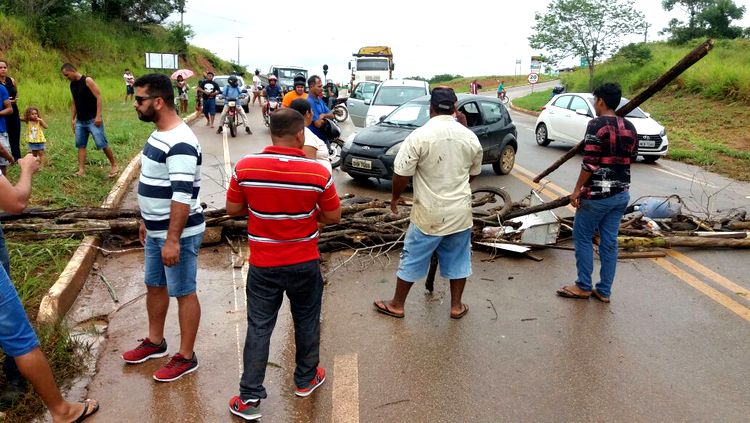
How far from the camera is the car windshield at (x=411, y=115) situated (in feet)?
32.3

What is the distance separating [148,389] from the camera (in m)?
3.48

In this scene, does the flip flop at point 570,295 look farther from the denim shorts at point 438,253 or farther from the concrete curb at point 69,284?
the concrete curb at point 69,284

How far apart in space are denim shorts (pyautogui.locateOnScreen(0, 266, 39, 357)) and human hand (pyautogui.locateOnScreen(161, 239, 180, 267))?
0.73 meters

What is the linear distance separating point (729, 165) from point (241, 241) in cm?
1171

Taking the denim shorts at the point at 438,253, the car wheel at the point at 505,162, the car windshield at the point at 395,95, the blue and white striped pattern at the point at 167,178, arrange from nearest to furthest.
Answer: the blue and white striped pattern at the point at 167,178
the denim shorts at the point at 438,253
the car wheel at the point at 505,162
the car windshield at the point at 395,95

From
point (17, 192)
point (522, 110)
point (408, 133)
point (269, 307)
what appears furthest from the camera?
point (522, 110)

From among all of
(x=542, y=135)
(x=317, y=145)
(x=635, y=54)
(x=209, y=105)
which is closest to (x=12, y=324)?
(x=317, y=145)

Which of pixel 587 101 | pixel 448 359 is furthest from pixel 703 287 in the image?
pixel 587 101

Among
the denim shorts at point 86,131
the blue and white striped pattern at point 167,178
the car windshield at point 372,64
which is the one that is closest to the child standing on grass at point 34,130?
the denim shorts at point 86,131

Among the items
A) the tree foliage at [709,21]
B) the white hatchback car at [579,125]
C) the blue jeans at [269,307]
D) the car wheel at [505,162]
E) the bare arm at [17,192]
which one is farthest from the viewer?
the tree foliage at [709,21]

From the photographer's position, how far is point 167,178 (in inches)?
130

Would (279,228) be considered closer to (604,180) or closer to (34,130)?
(604,180)

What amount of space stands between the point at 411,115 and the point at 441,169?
609 centimetres

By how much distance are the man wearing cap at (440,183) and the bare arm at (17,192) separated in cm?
235
